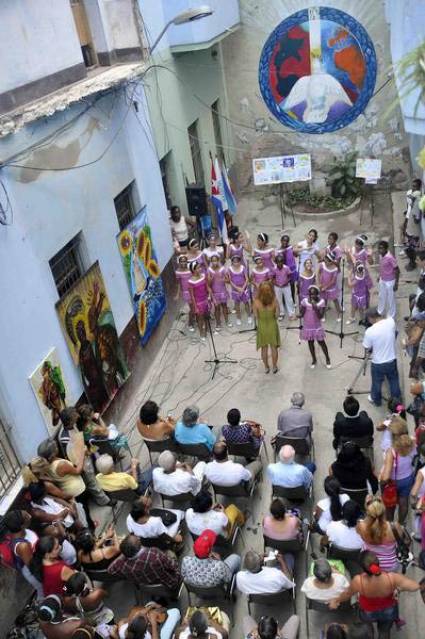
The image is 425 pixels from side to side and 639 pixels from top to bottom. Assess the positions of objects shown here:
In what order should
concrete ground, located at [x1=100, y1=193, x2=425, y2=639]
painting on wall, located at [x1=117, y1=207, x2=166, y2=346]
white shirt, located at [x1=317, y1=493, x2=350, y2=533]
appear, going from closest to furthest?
white shirt, located at [x1=317, y1=493, x2=350, y2=533] → concrete ground, located at [x1=100, y1=193, x2=425, y2=639] → painting on wall, located at [x1=117, y1=207, x2=166, y2=346]

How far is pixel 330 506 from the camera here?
526cm

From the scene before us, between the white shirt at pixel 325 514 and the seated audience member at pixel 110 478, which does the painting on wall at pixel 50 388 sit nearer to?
the seated audience member at pixel 110 478

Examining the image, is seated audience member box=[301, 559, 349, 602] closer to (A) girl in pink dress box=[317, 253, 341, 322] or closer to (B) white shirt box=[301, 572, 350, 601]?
(B) white shirt box=[301, 572, 350, 601]

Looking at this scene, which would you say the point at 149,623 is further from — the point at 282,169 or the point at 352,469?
the point at 282,169

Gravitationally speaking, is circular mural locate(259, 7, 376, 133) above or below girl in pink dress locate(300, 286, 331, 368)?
above

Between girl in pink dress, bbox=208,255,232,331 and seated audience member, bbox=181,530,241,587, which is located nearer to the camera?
seated audience member, bbox=181,530,241,587

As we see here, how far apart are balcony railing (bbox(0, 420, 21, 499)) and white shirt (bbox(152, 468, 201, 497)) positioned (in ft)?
4.82

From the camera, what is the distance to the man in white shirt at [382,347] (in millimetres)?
7207

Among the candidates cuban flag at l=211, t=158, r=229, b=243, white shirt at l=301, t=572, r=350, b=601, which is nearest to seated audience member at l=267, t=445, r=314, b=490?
white shirt at l=301, t=572, r=350, b=601

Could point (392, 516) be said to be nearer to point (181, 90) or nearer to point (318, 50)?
point (181, 90)

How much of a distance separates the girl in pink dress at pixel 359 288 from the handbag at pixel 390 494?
4.59 m

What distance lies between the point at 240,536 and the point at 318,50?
1223 centimetres

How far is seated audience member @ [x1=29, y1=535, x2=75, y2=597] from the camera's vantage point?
16.5 feet

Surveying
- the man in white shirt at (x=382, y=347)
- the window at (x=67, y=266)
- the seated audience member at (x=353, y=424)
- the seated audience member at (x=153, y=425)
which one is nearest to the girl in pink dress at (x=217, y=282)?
the window at (x=67, y=266)
